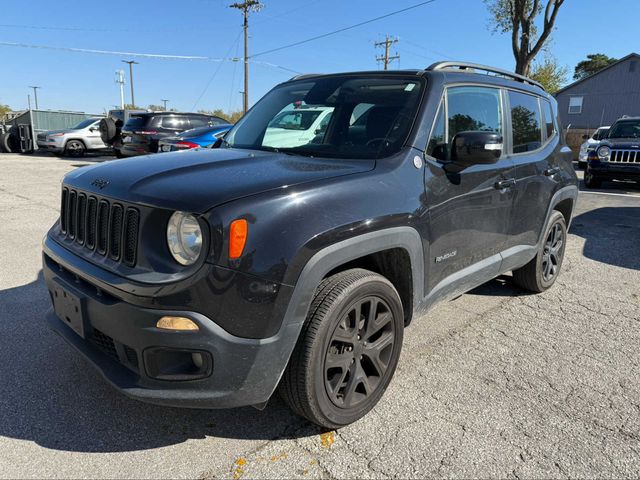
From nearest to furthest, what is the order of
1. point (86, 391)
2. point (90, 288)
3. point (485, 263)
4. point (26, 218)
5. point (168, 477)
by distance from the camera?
point (168, 477), point (90, 288), point (86, 391), point (485, 263), point (26, 218)

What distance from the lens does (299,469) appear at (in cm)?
220

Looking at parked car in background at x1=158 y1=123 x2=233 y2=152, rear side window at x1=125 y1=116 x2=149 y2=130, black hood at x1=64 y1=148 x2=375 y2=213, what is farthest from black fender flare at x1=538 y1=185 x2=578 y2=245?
rear side window at x1=125 y1=116 x2=149 y2=130

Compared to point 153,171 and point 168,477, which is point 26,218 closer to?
point 153,171

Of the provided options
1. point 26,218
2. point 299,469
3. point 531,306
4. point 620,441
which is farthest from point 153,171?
point 26,218

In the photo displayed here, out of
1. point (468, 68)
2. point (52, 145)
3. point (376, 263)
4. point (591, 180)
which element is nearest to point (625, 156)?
point (591, 180)

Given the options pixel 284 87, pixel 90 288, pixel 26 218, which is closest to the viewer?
pixel 90 288

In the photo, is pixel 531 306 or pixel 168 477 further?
pixel 531 306

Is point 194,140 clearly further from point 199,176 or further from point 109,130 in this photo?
point 199,176

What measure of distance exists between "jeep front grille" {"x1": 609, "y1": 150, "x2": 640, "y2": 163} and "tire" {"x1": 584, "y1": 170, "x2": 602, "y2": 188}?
2.30ft

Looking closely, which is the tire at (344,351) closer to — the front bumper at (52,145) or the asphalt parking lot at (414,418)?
the asphalt parking lot at (414,418)

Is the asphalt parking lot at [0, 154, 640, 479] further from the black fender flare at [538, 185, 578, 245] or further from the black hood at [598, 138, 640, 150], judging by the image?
the black hood at [598, 138, 640, 150]

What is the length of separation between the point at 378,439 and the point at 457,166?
63.0 inches

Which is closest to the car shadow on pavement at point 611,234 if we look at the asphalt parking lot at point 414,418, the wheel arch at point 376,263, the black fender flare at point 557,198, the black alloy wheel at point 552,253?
the black alloy wheel at point 552,253

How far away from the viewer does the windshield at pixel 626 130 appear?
1179cm
